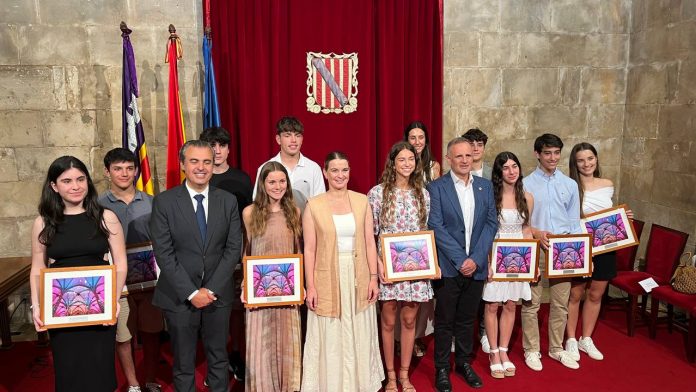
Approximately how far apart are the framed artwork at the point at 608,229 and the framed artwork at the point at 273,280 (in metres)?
2.38

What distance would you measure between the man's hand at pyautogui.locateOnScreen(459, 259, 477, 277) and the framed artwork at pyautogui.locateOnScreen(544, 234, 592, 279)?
0.83 m

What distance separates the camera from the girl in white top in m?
4.16

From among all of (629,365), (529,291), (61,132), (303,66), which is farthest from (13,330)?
(629,365)

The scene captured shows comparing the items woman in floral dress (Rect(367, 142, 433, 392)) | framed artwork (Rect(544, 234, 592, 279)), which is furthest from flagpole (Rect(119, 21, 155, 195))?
framed artwork (Rect(544, 234, 592, 279))

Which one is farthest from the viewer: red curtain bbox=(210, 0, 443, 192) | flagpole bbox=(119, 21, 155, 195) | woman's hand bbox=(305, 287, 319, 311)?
red curtain bbox=(210, 0, 443, 192)

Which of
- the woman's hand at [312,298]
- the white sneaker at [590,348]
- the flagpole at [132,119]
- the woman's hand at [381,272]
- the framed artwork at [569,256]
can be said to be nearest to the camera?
the woman's hand at [312,298]

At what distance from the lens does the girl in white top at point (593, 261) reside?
13.7 ft

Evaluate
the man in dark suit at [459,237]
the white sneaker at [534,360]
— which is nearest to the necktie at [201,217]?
the man in dark suit at [459,237]

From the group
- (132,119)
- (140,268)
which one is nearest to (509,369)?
(140,268)

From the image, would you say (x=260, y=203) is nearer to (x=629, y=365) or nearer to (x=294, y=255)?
(x=294, y=255)

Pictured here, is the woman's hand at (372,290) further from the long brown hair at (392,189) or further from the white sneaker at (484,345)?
the white sneaker at (484,345)

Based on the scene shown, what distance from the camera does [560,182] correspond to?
4047mm

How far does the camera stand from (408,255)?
348 centimetres

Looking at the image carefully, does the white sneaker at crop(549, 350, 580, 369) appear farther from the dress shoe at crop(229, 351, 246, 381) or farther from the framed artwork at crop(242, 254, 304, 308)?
the dress shoe at crop(229, 351, 246, 381)
